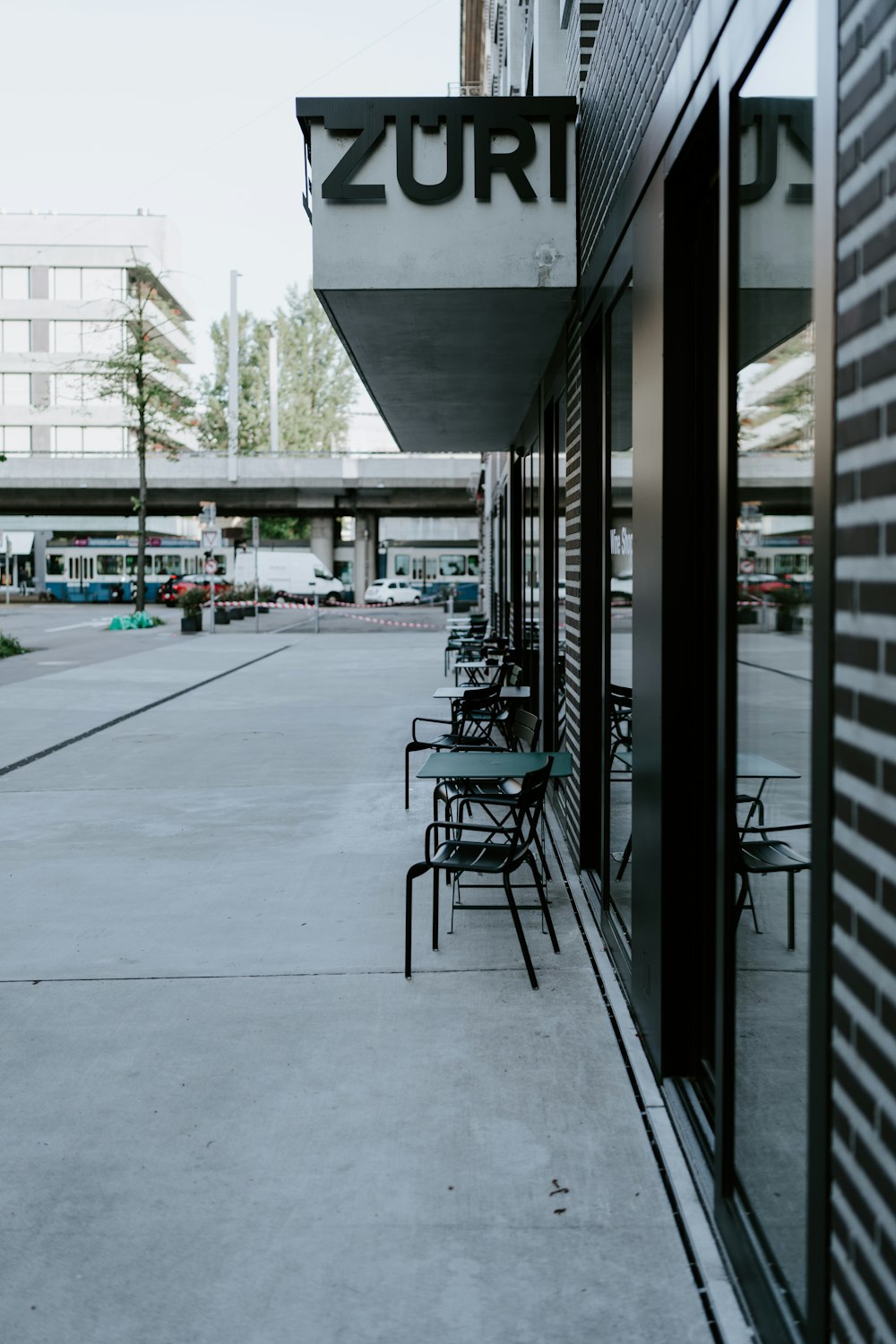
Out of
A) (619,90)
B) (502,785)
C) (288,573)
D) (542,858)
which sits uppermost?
(619,90)

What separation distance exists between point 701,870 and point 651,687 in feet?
2.32

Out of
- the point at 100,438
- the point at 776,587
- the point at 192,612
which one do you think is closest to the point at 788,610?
the point at 776,587

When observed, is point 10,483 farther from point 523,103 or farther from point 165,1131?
point 165,1131

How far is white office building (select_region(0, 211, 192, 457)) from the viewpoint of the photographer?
8131 cm

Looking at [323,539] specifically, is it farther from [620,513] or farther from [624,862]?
[620,513]

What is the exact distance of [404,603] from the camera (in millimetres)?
63969

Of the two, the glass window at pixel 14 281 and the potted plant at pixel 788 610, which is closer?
the potted plant at pixel 788 610

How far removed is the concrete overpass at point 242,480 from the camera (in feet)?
182

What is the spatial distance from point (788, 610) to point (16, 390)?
8661 cm

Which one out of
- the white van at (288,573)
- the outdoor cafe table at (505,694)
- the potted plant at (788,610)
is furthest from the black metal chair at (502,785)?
the white van at (288,573)

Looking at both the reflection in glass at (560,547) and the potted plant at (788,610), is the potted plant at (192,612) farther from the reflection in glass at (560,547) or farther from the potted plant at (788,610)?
the potted plant at (788,610)

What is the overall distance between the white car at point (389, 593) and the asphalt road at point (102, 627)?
0.54m

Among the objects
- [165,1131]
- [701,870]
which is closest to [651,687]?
[701,870]

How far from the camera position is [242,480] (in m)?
56.2
